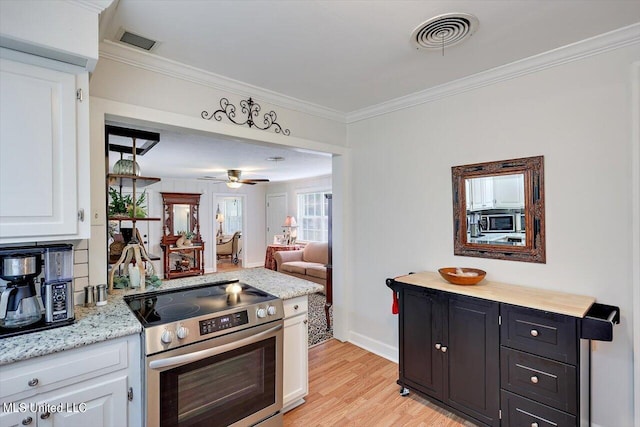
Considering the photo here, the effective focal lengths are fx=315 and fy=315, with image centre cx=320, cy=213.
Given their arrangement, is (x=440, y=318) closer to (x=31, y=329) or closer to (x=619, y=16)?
(x=619, y=16)

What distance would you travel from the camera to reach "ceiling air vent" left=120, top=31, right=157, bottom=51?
6.08 ft

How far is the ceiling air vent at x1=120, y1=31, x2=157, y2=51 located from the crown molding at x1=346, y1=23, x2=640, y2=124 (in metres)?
2.00

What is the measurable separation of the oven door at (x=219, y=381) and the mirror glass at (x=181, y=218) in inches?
261

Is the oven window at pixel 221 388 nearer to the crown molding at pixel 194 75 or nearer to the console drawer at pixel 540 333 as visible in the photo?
the console drawer at pixel 540 333

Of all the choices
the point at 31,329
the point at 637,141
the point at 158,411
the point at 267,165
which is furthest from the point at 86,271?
the point at 267,165

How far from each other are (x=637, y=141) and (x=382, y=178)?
1.80m

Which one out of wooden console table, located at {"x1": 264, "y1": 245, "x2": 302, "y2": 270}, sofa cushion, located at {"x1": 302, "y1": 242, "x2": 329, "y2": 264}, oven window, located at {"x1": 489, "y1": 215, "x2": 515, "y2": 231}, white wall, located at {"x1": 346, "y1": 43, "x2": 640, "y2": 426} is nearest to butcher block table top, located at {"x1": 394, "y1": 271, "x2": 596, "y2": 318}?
white wall, located at {"x1": 346, "y1": 43, "x2": 640, "y2": 426}

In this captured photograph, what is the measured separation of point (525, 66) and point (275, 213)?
24.1 feet

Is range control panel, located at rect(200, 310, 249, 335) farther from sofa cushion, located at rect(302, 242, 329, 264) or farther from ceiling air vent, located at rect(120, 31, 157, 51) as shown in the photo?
sofa cushion, located at rect(302, 242, 329, 264)

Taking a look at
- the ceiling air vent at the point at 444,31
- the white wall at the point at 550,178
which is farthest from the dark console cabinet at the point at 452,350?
the ceiling air vent at the point at 444,31

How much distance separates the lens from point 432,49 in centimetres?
202

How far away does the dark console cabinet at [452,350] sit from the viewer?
1.98 metres

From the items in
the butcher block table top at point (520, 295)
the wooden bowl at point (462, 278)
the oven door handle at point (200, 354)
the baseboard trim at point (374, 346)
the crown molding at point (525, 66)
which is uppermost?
the crown molding at point (525, 66)

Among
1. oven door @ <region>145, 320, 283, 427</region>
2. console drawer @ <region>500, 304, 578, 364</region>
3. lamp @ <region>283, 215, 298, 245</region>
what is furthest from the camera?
lamp @ <region>283, 215, 298, 245</region>
